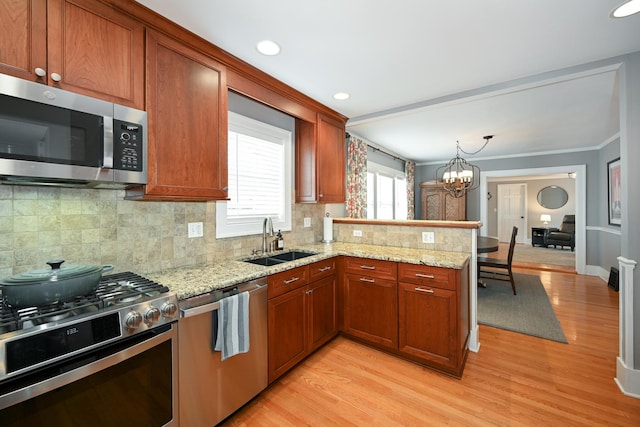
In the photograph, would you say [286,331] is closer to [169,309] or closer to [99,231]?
[169,309]

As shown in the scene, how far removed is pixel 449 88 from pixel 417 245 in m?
1.57

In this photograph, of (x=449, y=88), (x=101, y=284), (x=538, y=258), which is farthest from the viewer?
(x=538, y=258)

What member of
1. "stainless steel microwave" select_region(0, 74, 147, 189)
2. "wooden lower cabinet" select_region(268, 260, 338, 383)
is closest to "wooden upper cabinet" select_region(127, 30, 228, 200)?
"stainless steel microwave" select_region(0, 74, 147, 189)

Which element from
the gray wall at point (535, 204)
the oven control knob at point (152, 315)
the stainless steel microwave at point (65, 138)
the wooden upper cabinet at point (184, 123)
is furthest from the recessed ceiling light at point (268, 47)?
the gray wall at point (535, 204)

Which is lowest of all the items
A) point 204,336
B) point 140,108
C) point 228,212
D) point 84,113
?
point 204,336

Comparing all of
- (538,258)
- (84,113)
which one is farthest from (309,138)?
(538,258)

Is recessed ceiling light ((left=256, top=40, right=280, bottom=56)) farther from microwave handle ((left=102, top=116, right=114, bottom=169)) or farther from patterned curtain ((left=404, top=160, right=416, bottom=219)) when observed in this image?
patterned curtain ((left=404, top=160, right=416, bottom=219))

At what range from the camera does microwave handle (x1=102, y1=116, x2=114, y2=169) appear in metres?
1.38

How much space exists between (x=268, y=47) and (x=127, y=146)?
3.86 ft

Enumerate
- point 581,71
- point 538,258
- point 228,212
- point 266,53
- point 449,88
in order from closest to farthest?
point 266,53 < point 581,71 < point 228,212 < point 449,88 < point 538,258

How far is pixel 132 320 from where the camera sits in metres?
1.24

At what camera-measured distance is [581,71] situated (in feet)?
7.20

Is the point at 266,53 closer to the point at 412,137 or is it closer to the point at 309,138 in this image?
the point at 309,138

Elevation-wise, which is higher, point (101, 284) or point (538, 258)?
point (101, 284)
